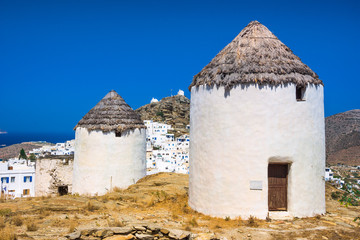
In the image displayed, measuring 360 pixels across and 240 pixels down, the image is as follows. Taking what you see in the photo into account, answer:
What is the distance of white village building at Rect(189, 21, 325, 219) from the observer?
7777mm

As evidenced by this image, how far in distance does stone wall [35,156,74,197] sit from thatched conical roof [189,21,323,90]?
45.9ft

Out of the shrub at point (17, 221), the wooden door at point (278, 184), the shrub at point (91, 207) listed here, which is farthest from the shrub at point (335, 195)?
the shrub at point (17, 221)

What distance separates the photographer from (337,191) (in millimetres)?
12320

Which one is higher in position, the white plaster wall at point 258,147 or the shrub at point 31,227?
the white plaster wall at point 258,147

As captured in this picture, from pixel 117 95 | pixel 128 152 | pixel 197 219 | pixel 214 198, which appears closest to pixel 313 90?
pixel 214 198

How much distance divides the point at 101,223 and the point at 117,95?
8.75 m

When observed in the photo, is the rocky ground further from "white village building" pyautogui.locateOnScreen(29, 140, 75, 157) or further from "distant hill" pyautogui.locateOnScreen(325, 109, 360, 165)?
"white village building" pyautogui.locateOnScreen(29, 140, 75, 157)

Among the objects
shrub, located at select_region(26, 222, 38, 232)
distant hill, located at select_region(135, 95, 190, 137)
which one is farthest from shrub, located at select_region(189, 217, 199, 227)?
distant hill, located at select_region(135, 95, 190, 137)

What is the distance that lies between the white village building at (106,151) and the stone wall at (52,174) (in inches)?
257

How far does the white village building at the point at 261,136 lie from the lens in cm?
778

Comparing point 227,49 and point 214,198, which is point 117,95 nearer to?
point 227,49

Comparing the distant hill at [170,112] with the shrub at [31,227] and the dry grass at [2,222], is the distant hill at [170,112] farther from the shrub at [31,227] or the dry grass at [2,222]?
the shrub at [31,227]

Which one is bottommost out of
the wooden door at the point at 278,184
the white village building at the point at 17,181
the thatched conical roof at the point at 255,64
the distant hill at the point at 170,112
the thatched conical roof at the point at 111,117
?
the white village building at the point at 17,181

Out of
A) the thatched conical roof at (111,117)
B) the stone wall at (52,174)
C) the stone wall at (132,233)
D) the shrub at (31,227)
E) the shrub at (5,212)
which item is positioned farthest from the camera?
the stone wall at (52,174)
